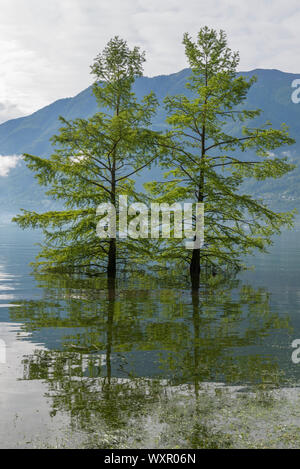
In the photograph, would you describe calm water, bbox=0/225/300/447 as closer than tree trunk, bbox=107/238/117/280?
Yes

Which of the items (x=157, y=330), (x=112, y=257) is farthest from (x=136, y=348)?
(x=112, y=257)

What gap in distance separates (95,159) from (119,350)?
14.5 metres

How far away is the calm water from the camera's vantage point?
9047 mm

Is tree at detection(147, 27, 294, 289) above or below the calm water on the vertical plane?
above

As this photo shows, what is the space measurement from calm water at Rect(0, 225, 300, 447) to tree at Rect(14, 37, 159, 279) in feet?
9.13

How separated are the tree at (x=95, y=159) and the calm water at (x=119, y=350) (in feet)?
9.13

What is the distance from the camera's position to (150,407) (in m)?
9.24

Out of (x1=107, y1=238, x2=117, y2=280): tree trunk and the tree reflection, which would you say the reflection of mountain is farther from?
(x1=107, y1=238, x2=117, y2=280): tree trunk

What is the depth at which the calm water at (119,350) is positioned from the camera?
9.05 meters

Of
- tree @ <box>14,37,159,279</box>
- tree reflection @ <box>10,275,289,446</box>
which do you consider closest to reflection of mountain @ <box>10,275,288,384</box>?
tree reflection @ <box>10,275,289,446</box>

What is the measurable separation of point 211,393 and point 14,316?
11.6m

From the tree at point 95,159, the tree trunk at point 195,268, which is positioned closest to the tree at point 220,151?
the tree trunk at point 195,268

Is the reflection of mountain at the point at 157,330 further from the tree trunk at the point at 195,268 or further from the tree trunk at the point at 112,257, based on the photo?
the tree trunk at the point at 112,257

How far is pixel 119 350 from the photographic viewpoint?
13.6 m
